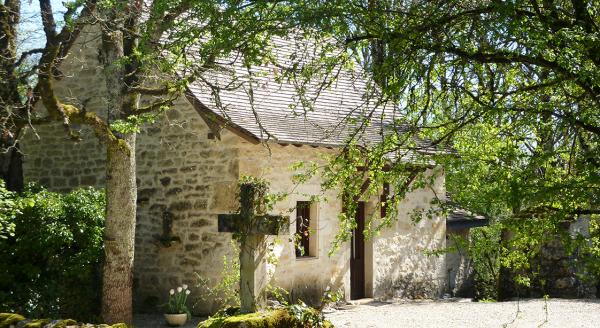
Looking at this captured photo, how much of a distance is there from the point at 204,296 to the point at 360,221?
3.83 metres

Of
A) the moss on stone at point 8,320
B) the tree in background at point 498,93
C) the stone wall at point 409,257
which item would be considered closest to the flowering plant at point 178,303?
the moss on stone at point 8,320

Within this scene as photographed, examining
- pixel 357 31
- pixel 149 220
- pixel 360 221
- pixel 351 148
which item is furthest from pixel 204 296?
pixel 357 31

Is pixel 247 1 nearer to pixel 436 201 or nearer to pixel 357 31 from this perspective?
pixel 357 31

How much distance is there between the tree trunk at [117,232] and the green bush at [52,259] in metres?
0.63

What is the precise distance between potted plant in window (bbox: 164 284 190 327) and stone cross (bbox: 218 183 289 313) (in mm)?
3045

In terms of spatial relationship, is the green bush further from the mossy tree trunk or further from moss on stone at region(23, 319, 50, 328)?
moss on stone at region(23, 319, 50, 328)

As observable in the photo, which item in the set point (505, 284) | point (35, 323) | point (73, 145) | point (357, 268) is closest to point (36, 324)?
point (35, 323)

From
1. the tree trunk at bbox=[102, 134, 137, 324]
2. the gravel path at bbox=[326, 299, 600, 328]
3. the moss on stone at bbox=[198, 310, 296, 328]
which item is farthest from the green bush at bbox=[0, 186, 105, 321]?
the moss on stone at bbox=[198, 310, 296, 328]

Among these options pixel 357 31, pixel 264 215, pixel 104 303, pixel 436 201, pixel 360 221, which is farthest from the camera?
pixel 360 221

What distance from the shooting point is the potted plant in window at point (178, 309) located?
38.1 feet

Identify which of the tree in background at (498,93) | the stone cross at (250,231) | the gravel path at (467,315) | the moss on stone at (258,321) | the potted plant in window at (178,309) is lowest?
the gravel path at (467,315)

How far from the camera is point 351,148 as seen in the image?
24.7 ft

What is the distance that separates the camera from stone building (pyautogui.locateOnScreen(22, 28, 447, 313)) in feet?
41.4

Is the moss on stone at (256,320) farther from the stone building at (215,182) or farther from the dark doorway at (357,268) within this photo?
the dark doorway at (357,268)
